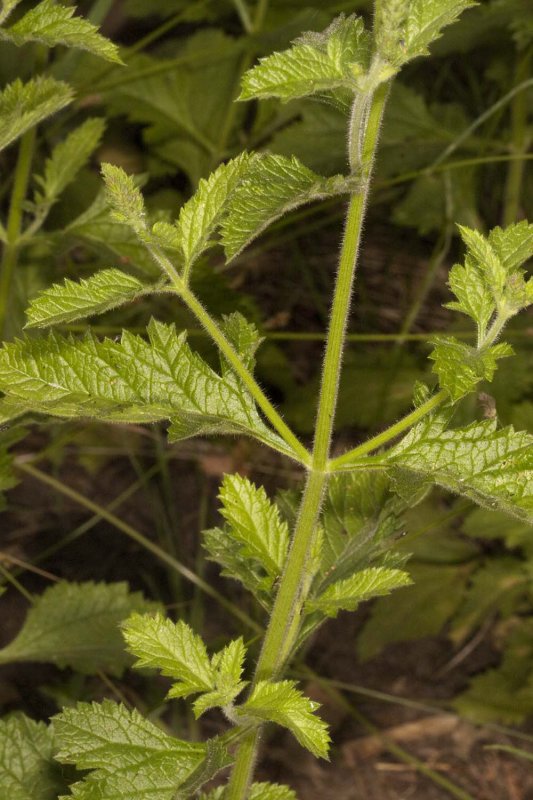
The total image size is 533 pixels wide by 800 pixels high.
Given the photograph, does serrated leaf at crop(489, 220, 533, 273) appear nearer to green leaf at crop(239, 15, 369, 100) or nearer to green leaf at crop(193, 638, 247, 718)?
green leaf at crop(239, 15, 369, 100)

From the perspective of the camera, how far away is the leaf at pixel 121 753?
1229 millimetres

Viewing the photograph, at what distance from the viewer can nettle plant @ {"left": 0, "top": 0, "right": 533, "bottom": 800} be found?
3.81ft

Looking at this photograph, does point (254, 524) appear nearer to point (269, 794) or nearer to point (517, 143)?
point (269, 794)

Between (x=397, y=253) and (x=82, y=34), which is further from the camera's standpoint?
(x=397, y=253)

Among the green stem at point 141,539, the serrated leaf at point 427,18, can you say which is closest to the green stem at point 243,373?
the serrated leaf at point 427,18

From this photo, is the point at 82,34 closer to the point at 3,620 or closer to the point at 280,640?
the point at 280,640

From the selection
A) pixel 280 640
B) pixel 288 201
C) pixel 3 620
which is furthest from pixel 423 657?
pixel 288 201

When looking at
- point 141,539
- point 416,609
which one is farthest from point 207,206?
point 416,609

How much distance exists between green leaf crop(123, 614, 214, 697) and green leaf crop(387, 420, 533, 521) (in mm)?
346

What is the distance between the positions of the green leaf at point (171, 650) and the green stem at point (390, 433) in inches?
11.2

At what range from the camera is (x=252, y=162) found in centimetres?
122

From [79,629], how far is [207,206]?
108 centimetres

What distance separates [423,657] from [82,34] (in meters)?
2.13

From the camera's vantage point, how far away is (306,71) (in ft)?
3.74
